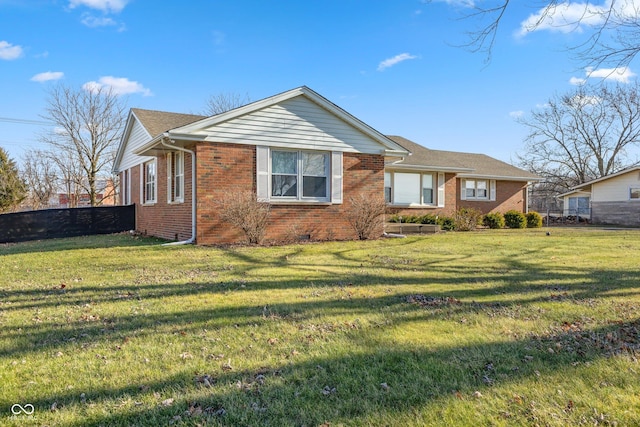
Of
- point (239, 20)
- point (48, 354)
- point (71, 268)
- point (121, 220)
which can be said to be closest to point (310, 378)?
point (48, 354)

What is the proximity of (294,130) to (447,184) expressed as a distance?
38.0ft

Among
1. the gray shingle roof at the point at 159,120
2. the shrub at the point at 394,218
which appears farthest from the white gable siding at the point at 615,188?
the gray shingle roof at the point at 159,120

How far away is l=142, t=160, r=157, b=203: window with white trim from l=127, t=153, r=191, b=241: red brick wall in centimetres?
30

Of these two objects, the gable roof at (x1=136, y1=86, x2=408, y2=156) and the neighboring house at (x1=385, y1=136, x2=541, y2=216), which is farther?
the neighboring house at (x1=385, y1=136, x2=541, y2=216)

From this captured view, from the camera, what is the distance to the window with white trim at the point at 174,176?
12.6 meters

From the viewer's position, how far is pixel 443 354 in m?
3.35

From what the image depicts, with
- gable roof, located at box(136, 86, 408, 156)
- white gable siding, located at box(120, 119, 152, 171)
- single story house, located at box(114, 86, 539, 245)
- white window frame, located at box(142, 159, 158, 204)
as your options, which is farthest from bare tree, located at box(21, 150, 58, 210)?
gable roof, located at box(136, 86, 408, 156)

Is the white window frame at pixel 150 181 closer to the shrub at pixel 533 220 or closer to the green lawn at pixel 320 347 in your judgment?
the green lawn at pixel 320 347

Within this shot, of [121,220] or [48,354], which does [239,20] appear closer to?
[121,220]

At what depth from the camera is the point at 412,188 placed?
66.1 ft

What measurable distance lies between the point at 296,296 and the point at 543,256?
6715 mm

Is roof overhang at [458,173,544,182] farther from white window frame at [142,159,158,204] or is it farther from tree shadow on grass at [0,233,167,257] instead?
tree shadow on grass at [0,233,167,257]

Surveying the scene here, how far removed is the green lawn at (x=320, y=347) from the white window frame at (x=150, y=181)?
25.8 ft

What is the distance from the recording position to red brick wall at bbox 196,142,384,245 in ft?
36.2
